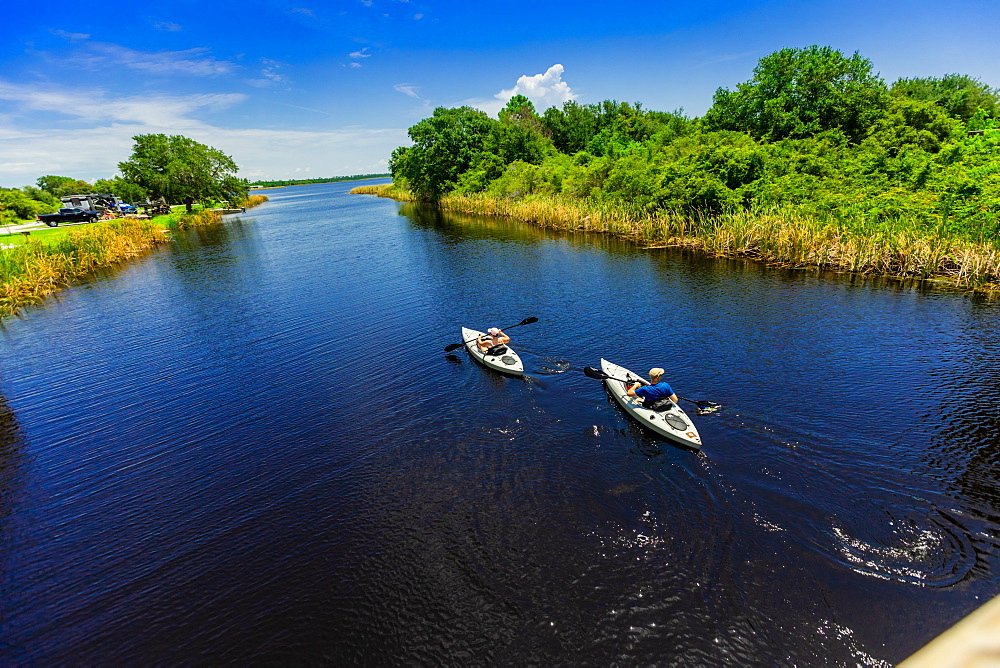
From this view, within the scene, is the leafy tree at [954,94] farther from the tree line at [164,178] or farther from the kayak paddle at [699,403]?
the tree line at [164,178]

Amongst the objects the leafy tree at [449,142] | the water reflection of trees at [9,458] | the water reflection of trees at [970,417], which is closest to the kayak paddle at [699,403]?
the water reflection of trees at [970,417]

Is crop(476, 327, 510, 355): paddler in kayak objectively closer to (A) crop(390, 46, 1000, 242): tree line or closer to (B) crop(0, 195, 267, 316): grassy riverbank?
(A) crop(390, 46, 1000, 242): tree line

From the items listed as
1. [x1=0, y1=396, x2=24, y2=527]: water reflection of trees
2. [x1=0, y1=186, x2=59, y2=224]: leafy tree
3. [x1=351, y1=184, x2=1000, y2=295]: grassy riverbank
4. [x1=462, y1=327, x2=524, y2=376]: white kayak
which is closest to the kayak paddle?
[x1=462, y1=327, x2=524, y2=376]: white kayak

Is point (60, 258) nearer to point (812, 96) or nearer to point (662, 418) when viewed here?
point (662, 418)

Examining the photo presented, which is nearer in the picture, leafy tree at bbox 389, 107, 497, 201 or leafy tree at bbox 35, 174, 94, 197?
leafy tree at bbox 389, 107, 497, 201

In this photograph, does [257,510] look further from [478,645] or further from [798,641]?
[798,641]

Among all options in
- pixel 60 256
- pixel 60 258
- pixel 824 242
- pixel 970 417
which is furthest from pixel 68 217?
pixel 970 417
